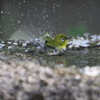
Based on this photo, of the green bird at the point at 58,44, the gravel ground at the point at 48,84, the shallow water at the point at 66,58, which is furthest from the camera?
the green bird at the point at 58,44

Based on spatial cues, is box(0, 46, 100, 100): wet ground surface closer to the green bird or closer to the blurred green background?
the green bird

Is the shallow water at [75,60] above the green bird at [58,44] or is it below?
below

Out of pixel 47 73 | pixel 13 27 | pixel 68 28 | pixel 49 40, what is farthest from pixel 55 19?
pixel 47 73

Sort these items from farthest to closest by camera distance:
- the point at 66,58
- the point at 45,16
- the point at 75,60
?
1. the point at 45,16
2. the point at 66,58
3. the point at 75,60

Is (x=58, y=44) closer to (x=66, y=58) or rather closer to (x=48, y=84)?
(x=66, y=58)

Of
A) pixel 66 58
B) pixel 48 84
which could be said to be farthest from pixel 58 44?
pixel 48 84

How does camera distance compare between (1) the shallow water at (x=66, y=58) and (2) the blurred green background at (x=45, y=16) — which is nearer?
(1) the shallow water at (x=66, y=58)

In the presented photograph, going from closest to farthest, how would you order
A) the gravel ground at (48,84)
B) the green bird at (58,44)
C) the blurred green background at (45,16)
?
the gravel ground at (48,84), the green bird at (58,44), the blurred green background at (45,16)

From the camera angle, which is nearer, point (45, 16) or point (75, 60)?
point (75, 60)

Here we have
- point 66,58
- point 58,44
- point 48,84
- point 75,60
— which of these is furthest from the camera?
point 58,44

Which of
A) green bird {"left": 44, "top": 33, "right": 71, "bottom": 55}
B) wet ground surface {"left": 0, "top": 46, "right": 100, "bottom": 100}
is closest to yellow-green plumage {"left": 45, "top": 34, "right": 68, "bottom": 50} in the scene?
green bird {"left": 44, "top": 33, "right": 71, "bottom": 55}

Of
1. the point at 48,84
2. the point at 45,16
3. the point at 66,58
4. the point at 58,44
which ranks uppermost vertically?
the point at 45,16

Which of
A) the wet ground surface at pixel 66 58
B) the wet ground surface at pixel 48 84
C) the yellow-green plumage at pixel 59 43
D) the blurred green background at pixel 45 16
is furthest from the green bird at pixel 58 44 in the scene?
the blurred green background at pixel 45 16

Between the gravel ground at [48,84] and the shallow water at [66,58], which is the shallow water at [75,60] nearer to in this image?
the shallow water at [66,58]
